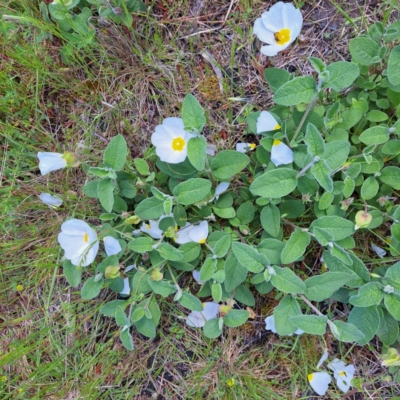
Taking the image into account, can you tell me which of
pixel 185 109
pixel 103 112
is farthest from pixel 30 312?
pixel 185 109

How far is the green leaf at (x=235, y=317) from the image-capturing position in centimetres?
212

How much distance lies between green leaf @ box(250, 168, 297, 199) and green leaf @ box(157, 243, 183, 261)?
1.50 feet

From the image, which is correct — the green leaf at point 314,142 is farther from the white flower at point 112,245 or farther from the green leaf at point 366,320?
the white flower at point 112,245

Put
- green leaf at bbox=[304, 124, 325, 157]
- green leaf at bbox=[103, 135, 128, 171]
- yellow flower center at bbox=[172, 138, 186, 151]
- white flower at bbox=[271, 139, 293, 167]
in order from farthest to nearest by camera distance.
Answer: yellow flower center at bbox=[172, 138, 186, 151], white flower at bbox=[271, 139, 293, 167], green leaf at bbox=[103, 135, 128, 171], green leaf at bbox=[304, 124, 325, 157]

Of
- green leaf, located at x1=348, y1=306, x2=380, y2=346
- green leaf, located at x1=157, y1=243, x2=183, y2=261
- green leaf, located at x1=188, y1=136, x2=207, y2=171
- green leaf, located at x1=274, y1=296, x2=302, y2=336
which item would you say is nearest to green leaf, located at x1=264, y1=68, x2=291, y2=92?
green leaf, located at x1=188, y1=136, x2=207, y2=171

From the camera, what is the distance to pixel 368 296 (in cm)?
190

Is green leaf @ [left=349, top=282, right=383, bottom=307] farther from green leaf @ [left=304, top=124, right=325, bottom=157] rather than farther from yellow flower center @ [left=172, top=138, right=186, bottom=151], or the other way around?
yellow flower center @ [left=172, top=138, right=186, bottom=151]

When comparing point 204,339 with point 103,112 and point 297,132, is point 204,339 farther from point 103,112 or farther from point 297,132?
point 103,112

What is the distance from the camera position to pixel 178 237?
2.23 meters

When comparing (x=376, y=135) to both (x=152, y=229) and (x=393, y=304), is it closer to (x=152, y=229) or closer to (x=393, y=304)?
(x=393, y=304)

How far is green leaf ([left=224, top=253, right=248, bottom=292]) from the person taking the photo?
82.0 inches

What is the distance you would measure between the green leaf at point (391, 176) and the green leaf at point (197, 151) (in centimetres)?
93

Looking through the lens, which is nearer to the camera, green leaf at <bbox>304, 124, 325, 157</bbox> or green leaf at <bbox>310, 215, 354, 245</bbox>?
green leaf at <bbox>304, 124, 325, 157</bbox>

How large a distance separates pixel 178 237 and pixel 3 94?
148cm
